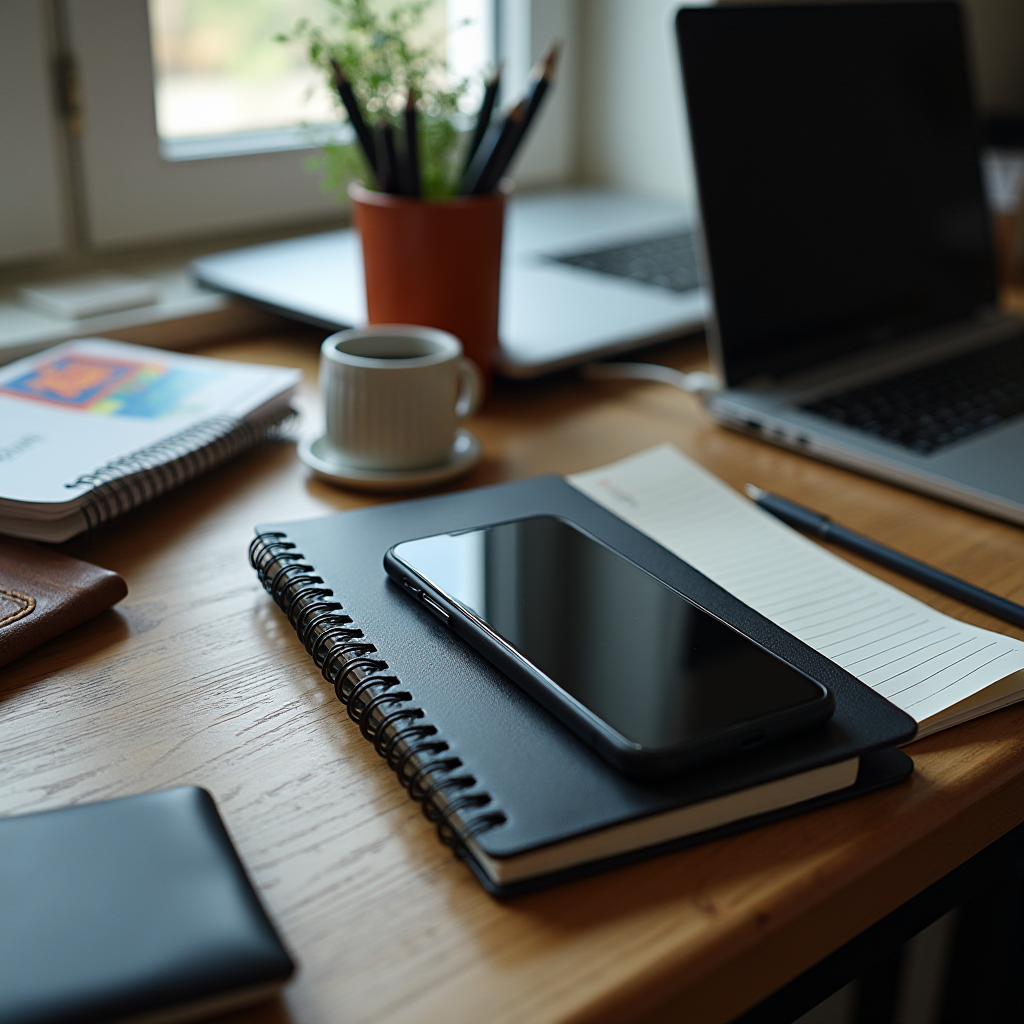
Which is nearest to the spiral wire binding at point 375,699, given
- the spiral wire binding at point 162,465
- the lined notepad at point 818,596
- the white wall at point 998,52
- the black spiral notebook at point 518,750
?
the black spiral notebook at point 518,750

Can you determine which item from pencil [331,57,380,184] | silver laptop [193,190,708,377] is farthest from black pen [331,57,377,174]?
Result: silver laptop [193,190,708,377]

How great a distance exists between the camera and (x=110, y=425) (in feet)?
2.37

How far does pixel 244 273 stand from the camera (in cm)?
105

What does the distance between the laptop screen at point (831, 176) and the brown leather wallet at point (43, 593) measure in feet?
1.64

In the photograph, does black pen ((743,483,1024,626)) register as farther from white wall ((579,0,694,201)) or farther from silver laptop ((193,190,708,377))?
white wall ((579,0,694,201))

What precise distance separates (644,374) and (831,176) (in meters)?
0.23

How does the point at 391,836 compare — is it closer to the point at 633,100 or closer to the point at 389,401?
the point at 389,401

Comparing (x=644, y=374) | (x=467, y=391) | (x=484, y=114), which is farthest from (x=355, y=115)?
(x=644, y=374)

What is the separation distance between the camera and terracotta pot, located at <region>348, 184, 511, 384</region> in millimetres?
820

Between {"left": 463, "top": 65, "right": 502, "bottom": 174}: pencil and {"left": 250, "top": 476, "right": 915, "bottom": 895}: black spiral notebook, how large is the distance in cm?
42

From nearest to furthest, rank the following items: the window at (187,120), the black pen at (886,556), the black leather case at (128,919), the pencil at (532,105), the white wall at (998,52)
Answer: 1. the black leather case at (128,919)
2. the black pen at (886,556)
3. the pencil at (532,105)
4. the window at (187,120)
5. the white wall at (998,52)

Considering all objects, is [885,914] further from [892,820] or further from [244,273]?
[244,273]

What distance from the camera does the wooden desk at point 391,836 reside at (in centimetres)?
36

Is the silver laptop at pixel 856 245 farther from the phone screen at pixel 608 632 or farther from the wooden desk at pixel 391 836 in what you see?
the phone screen at pixel 608 632
